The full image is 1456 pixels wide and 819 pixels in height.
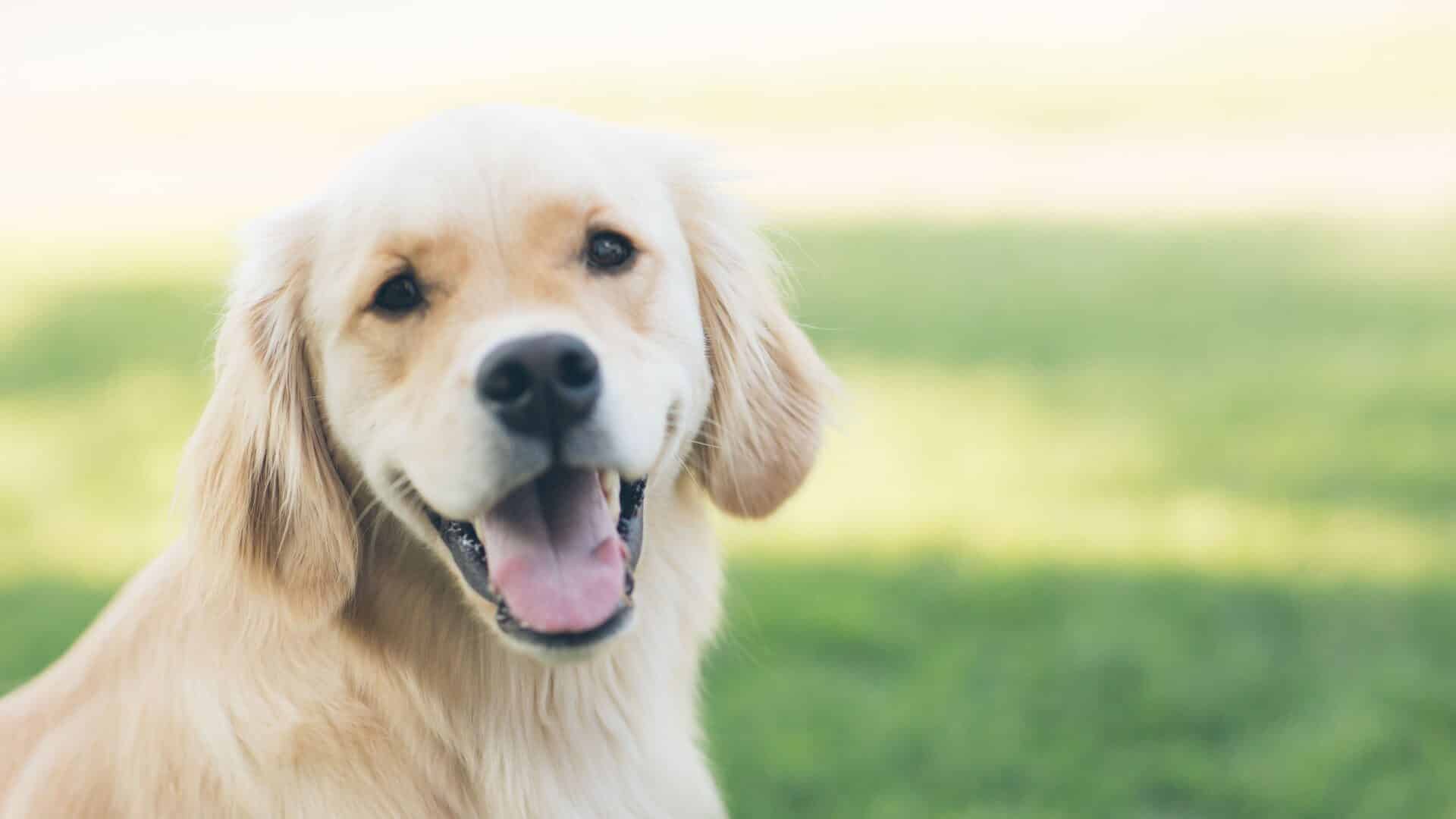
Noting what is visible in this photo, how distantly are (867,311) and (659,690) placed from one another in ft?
23.8

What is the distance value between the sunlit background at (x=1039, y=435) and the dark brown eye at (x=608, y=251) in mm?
581

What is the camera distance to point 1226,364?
8414 mm

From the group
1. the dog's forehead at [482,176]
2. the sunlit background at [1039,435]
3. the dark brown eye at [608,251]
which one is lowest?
the sunlit background at [1039,435]

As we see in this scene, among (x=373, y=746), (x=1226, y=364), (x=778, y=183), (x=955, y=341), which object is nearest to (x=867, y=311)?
(x=955, y=341)

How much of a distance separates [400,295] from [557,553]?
0.56 metres

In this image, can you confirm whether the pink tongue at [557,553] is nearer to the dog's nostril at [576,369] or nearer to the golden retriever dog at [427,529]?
the golden retriever dog at [427,529]

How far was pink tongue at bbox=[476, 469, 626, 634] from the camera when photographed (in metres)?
2.43

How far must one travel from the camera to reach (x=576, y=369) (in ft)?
7.68

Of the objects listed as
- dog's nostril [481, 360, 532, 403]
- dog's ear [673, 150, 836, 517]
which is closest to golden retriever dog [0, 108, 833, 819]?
dog's nostril [481, 360, 532, 403]

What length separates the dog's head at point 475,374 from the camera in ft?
7.80

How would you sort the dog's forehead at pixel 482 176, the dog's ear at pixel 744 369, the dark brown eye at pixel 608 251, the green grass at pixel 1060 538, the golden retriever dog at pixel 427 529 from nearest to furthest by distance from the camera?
the golden retriever dog at pixel 427 529 → the dog's forehead at pixel 482 176 → the dark brown eye at pixel 608 251 → the dog's ear at pixel 744 369 → the green grass at pixel 1060 538

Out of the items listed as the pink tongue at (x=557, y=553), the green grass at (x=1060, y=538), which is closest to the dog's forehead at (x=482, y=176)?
the pink tongue at (x=557, y=553)

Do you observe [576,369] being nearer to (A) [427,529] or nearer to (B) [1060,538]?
(A) [427,529]

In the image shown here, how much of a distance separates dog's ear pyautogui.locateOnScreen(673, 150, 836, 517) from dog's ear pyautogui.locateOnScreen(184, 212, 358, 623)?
2.51 feet
